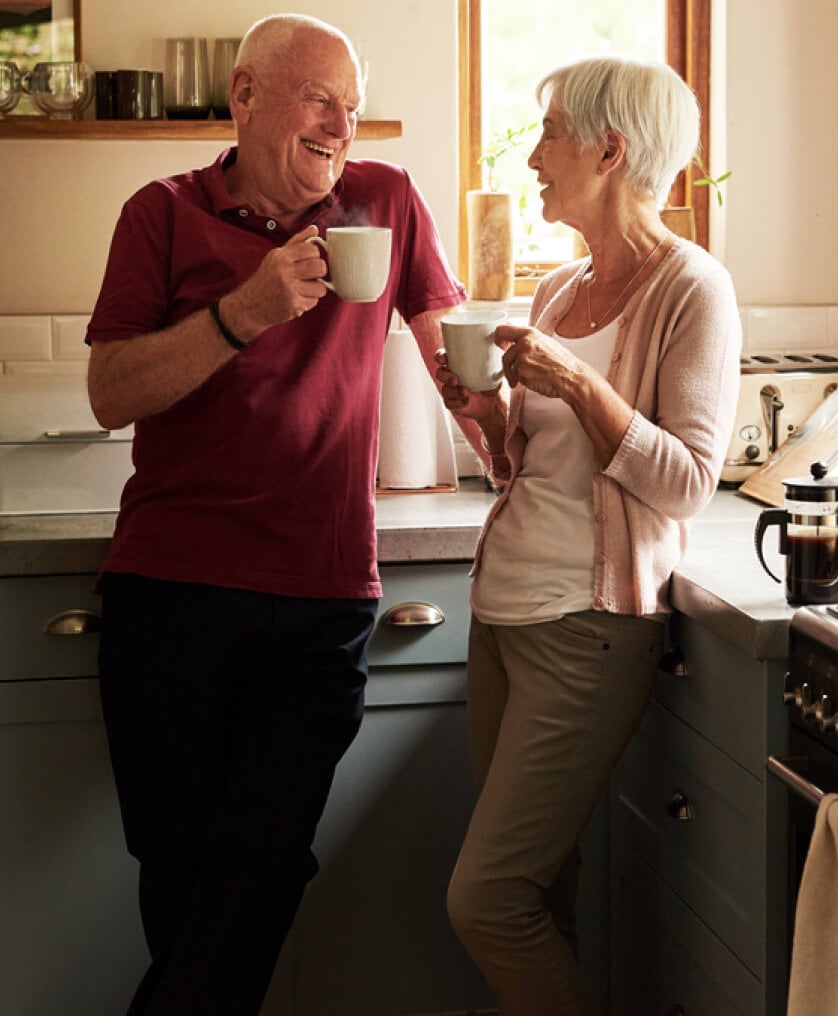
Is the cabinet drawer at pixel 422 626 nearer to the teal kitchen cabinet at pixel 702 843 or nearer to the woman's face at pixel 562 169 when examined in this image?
the teal kitchen cabinet at pixel 702 843

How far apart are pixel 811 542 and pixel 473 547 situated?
640mm

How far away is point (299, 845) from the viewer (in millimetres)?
2018

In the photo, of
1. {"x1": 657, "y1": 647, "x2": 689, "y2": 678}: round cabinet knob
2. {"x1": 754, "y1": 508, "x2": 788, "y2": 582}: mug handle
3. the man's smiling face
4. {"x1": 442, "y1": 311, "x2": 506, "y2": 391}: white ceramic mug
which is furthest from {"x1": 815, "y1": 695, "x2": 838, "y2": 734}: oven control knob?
the man's smiling face

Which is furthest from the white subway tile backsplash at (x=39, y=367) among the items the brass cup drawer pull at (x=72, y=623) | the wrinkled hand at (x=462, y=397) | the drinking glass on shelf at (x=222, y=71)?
the wrinkled hand at (x=462, y=397)

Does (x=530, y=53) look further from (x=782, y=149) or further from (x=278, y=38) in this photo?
(x=278, y=38)

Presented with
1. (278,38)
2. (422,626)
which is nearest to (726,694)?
(422,626)

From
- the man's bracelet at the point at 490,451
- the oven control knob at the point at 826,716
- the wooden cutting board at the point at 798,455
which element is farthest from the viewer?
the wooden cutting board at the point at 798,455

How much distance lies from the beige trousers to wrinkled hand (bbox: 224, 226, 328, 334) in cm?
51

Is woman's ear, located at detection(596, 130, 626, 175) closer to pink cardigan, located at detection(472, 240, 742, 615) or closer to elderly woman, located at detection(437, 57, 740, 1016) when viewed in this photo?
elderly woman, located at detection(437, 57, 740, 1016)

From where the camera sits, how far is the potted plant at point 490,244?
2713 mm

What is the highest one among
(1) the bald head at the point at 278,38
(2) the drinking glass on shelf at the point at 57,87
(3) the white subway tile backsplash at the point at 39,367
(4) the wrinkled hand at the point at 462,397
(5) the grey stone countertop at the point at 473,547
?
(2) the drinking glass on shelf at the point at 57,87

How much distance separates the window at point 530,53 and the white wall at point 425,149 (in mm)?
98

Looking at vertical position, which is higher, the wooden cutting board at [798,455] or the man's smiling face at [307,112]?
the man's smiling face at [307,112]

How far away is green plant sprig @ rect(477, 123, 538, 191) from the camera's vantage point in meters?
2.84
